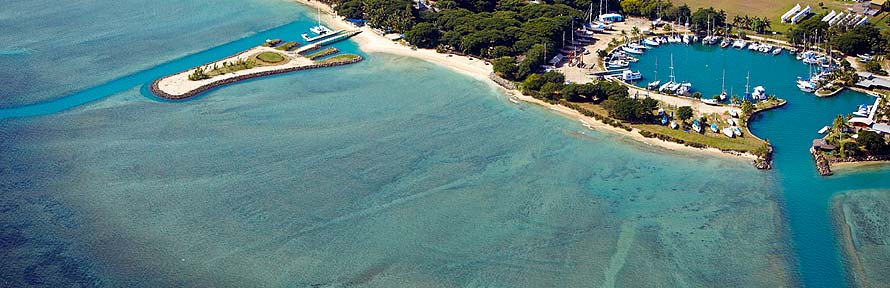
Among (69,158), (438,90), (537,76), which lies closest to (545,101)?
(537,76)

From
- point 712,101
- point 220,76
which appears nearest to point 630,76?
point 712,101

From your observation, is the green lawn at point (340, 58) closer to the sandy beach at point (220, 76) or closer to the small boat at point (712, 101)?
the sandy beach at point (220, 76)

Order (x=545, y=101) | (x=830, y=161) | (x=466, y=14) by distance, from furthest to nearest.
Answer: (x=466, y=14), (x=545, y=101), (x=830, y=161)

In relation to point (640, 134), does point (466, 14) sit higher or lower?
higher

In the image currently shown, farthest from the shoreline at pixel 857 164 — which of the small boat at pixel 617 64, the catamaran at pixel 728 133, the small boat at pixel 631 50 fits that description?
the small boat at pixel 631 50

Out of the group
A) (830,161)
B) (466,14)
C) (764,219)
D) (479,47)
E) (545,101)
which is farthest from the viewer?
(466,14)

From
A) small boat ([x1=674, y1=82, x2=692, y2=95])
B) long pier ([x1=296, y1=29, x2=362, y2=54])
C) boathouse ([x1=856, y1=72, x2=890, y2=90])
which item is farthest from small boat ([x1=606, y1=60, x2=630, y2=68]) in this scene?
long pier ([x1=296, y1=29, x2=362, y2=54])

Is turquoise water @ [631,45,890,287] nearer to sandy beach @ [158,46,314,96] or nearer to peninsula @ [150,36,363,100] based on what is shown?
peninsula @ [150,36,363,100]

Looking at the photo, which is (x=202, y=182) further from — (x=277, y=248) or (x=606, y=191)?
(x=606, y=191)
